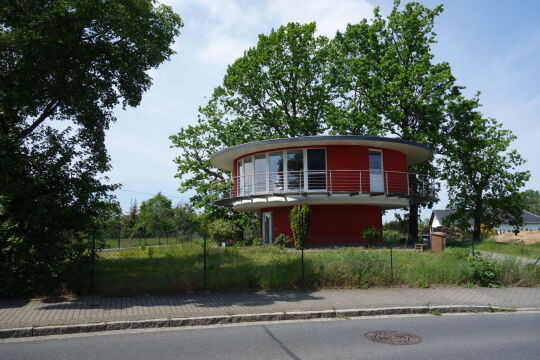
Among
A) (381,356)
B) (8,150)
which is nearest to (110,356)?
(381,356)

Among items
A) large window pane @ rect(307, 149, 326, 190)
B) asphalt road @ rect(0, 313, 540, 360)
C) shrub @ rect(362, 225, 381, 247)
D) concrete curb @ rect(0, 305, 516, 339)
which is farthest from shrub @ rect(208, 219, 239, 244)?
asphalt road @ rect(0, 313, 540, 360)

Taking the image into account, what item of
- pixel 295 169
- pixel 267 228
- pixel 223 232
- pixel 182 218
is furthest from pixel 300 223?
pixel 182 218

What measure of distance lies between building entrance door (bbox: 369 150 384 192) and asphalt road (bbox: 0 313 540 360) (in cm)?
1484

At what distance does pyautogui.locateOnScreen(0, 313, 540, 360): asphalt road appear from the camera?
19.2 feet

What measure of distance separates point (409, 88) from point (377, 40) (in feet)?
17.7

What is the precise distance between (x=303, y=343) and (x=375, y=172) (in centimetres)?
1753

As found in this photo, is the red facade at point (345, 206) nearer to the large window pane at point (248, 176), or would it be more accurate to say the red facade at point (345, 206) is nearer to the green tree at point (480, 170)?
the large window pane at point (248, 176)

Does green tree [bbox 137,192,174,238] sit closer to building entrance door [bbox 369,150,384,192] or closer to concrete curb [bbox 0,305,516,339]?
building entrance door [bbox 369,150,384,192]

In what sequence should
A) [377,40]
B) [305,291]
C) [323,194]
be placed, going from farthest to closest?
1. [377,40]
2. [323,194]
3. [305,291]

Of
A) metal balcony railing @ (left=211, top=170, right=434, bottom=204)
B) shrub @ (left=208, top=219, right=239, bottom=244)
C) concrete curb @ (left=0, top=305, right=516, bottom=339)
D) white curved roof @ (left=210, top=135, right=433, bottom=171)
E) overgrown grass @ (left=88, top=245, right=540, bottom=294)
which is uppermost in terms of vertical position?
white curved roof @ (left=210, top=135, right=433, bottom=171)

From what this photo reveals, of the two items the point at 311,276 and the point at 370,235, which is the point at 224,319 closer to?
the point at 311,276

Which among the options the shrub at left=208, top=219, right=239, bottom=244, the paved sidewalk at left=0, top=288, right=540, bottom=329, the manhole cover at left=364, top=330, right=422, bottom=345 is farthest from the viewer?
the shrub at left=208, top=219, right=239, bottom=244

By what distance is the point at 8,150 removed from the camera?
32.7 ft

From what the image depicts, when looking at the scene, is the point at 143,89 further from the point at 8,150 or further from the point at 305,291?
the point at 305,291
